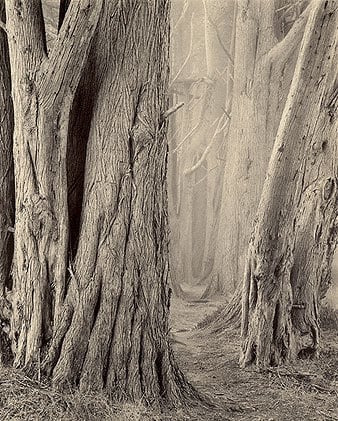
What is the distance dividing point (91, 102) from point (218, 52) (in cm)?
1020

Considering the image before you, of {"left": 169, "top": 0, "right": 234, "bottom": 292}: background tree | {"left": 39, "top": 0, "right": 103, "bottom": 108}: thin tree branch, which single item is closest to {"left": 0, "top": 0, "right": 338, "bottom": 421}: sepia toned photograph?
{"left": 39, "top": 0, "right": 103, "bottom": 108}: thin tree branch

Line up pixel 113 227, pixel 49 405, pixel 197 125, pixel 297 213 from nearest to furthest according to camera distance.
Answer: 1. pixel 49 405
2. pixel 113 227
3. pixel 297 213
4. pixel 197 125

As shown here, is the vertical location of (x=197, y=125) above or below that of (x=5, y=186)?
above

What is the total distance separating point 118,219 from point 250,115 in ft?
20.0

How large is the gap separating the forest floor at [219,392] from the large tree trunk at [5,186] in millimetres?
481

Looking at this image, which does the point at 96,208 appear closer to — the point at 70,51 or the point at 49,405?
the point at 70,51

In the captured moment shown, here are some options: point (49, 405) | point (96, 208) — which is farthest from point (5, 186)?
point (49, 405)

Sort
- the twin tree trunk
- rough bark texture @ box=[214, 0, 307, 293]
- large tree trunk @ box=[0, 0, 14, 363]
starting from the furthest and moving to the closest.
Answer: rough bark texture @ box=[214, 0, 307, 293], large tree trunk @ box=[0, 0, 14, 363], the twin tree trunk

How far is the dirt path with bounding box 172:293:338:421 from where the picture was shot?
20.7 ft

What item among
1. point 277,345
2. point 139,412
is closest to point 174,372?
point 139,412

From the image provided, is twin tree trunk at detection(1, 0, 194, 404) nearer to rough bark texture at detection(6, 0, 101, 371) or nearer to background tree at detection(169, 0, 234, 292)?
rough bark texture at detection(6, 0, 101, 371)

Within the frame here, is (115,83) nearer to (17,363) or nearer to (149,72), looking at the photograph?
(149,72)

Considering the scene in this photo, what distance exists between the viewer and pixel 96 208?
5387 mm

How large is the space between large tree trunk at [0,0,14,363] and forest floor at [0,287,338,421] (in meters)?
0.48
